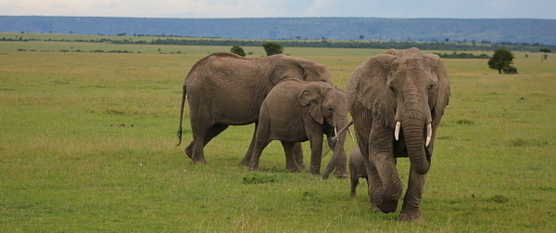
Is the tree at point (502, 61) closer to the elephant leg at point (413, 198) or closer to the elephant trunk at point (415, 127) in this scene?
the elephant leg at point (413, 198)

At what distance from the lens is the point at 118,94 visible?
28109 millimetres

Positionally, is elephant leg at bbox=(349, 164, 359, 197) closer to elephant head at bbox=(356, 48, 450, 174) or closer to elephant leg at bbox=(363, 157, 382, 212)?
elephant leg at bbox=(363, 157, 382, 212)

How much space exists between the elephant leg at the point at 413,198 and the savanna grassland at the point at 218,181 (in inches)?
5.6

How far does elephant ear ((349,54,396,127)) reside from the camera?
815 centimetres

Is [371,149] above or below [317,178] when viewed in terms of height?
above

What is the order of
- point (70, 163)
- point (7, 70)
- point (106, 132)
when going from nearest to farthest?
1. point (70, 163)
2. point (106, 132)
3. point (7, 70)

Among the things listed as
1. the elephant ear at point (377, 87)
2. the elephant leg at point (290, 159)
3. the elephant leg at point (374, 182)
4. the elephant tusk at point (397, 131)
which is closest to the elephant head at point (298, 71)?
the elephant leg at point (290, 159)

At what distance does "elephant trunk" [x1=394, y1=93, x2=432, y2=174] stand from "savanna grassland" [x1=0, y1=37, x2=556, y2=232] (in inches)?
34.7

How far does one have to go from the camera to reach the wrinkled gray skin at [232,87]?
14.1m

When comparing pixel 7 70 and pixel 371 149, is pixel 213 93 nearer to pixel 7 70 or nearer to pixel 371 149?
pixel 371 149

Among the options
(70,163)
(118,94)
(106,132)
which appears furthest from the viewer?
(118,94)

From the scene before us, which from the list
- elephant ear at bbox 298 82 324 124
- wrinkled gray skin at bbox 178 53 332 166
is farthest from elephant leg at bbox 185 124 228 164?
elephant ear at bbox 298 82 324 124

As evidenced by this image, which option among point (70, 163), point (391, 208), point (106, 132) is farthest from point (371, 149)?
point (106, 132)

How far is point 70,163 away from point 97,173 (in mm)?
1111
